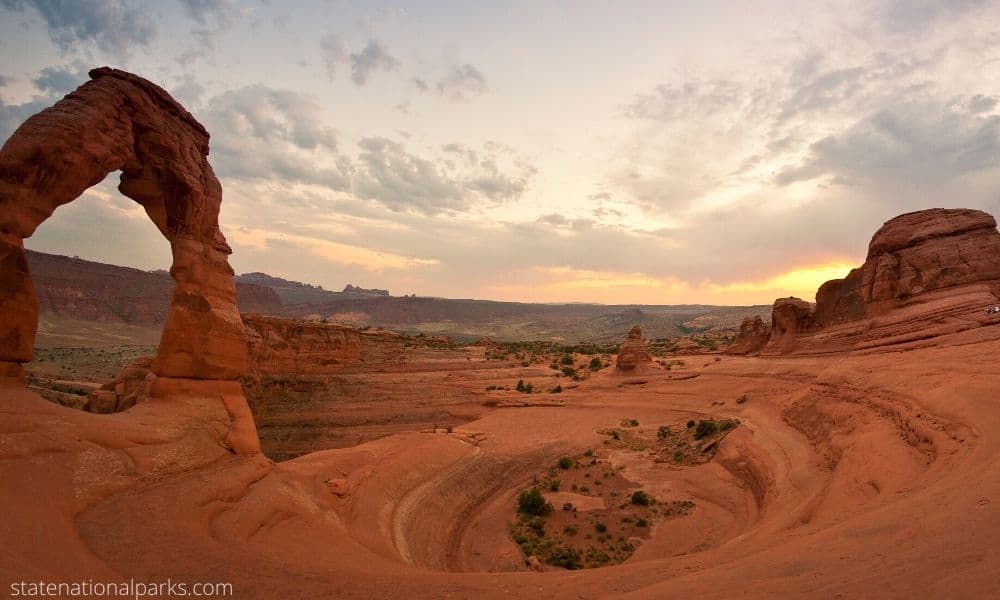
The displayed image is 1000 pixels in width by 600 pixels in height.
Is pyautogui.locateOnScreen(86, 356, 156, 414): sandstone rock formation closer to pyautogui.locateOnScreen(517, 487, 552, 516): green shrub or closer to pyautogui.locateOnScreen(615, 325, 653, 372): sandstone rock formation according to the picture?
pyautogui.locateOnScreen(517, 487, 552, 516): green shrub

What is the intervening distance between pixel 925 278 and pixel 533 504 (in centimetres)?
2264

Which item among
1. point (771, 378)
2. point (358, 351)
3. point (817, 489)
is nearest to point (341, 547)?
point (817, 489)

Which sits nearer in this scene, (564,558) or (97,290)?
(564,558)

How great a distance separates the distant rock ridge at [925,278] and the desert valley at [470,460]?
0.13 m

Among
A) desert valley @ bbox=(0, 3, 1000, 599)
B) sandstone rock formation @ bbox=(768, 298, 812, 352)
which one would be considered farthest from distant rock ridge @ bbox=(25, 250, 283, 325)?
sandstone rock formation @ bbox=(768, 298, 812, 352)

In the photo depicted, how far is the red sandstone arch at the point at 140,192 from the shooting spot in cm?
952

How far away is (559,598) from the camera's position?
598 cm

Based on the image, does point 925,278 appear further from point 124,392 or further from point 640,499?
point 124,392

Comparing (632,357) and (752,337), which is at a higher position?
(752,337)

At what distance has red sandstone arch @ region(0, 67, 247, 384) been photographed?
31.2ft

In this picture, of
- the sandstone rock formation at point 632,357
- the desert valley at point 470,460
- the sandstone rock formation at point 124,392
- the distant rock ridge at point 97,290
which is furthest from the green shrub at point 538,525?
the distant rock ridge at point 97,290

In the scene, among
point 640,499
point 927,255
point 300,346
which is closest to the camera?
point 640,499

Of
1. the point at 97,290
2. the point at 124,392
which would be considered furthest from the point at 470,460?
the point at 97,290

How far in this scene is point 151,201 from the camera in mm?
12812
